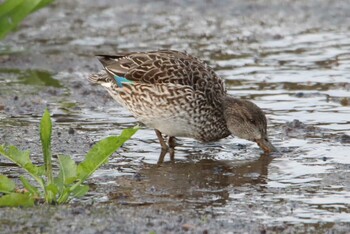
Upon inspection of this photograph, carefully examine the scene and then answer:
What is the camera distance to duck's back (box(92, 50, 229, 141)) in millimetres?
9961

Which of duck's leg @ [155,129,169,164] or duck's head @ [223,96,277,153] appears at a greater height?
duck's head @ [223,96,277,153]

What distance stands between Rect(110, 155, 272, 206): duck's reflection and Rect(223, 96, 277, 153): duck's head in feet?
0.66

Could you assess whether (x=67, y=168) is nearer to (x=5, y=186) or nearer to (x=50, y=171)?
(x=50, y=171)

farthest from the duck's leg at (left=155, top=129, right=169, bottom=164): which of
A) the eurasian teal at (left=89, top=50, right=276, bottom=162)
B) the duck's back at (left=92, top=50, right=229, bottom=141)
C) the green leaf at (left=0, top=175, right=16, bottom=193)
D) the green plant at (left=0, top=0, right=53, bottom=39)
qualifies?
the green leaf at (left=0, top=175, right=16, bottom=193)

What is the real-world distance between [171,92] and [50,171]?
2.41 meters

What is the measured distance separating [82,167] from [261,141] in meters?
2.68

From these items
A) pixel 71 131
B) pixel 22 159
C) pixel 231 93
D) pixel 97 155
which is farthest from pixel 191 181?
pixel 231 93

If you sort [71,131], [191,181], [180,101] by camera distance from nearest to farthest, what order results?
[191,181]
[180,101]
[71,131]

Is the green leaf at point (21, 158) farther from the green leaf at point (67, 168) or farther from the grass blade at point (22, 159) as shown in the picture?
the green leaf at point (67, 168)

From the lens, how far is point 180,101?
991cm

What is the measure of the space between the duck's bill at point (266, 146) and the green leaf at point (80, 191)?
107 inches

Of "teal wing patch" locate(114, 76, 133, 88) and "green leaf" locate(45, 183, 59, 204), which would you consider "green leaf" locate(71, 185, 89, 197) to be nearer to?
"green leaf" locate(45, 183, 59, 204)

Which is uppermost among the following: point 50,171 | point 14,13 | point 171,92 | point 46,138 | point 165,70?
point 14,13

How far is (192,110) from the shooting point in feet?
32.8
